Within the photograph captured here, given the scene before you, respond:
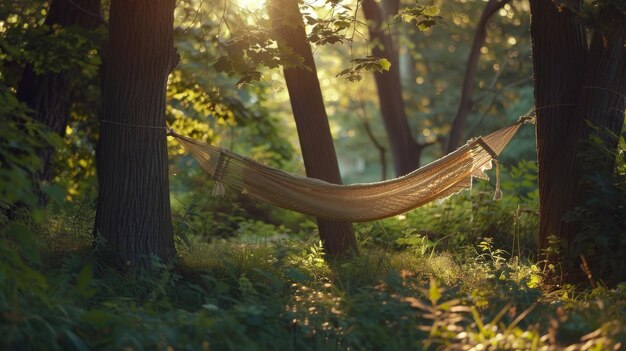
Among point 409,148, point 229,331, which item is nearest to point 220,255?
point 229,331

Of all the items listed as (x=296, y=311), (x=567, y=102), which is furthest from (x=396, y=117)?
(x=296, y=311)

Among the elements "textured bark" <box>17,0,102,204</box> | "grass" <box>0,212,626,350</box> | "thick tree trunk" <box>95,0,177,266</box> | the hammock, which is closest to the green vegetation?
"grass" <box>0,212,626,350</box>

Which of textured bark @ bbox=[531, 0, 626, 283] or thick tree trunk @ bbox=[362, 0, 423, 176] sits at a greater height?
thick tree trunk @ bbox=[362, 0, 423, 176]

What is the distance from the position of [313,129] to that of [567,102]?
5.68 ft

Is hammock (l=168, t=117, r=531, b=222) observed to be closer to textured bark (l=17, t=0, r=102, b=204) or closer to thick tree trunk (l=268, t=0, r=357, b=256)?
thick tree trunk (l=268, t=0, r=357, b=256)

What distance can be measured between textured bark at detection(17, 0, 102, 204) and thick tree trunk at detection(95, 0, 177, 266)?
179 centimetres

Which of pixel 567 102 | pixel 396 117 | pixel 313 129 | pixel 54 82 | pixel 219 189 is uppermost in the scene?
pixel 396 117

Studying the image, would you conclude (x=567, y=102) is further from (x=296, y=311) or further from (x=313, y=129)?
(x=296, y=311)

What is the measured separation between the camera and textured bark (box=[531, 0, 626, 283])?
5027mm

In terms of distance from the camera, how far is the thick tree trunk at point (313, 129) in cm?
581

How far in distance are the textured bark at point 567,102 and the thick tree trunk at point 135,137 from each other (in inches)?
91.4

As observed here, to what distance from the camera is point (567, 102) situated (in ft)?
17.0

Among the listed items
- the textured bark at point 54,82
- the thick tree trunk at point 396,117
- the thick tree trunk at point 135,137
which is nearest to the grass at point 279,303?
the thick tree trunk at point 135,137

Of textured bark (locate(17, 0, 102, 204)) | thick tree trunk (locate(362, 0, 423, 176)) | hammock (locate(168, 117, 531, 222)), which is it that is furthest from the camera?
thick tree trunk (locate(362, 0, 423, 176))
